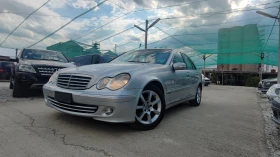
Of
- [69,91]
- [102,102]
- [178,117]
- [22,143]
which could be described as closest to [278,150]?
[178,117]

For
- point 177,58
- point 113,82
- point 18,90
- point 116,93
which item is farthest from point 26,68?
point 177,58

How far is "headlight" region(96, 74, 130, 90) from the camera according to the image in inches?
115

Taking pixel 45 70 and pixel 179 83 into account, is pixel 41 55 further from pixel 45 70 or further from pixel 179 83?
pixel 179 83

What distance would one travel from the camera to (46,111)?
13.7 feet

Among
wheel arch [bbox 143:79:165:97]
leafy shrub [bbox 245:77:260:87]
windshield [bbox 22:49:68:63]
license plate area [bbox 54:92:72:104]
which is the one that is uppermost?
windshield [bbox 22:49:68:63]

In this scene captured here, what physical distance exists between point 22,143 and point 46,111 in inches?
67.4

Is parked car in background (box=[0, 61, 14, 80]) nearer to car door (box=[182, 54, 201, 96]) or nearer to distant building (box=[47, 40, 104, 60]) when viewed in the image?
distant building (box=[47, 40, 104, 60])

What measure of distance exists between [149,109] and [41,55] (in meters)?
4.82

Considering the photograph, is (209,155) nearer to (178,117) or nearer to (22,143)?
(178,117)

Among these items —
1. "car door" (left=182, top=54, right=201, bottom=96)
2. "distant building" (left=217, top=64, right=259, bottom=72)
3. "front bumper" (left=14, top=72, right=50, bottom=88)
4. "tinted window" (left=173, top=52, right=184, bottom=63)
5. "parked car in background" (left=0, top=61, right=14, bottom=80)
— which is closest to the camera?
"tinted window" (left=173, top=52, right=184, bottom=63)

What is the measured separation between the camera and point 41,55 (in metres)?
6.64

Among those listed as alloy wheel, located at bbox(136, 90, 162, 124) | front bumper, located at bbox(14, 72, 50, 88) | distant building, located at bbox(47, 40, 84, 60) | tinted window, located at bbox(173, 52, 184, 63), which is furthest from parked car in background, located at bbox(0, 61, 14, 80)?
alloy wheel, located at bbox(136, 90, 162, 124)

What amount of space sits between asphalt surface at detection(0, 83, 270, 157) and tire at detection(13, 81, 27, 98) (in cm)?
172

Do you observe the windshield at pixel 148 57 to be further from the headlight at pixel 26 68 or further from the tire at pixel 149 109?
the headlight at pixel 26 68
